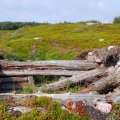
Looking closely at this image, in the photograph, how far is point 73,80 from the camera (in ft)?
63.5

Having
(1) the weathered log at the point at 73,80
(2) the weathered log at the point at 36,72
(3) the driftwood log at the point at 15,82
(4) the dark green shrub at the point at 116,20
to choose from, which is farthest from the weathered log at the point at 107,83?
(4) the dark green shrub at the point at 116,20

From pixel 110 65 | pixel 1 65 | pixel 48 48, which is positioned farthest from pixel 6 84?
pixel 48 48

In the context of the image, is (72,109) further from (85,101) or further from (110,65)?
(110,65)

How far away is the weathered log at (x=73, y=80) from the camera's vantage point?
18.8 metres

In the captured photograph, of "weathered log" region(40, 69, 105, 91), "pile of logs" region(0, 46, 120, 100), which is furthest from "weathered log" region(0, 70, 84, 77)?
"weathered log" region(40, 69, 105, 91)

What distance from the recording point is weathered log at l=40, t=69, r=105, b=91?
61.7 feet

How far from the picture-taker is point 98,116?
14.4 metres

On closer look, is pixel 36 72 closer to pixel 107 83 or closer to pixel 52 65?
pixel 52 65

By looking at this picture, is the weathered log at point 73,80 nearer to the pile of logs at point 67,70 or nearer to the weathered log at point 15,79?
the pile of logs at point 67,70

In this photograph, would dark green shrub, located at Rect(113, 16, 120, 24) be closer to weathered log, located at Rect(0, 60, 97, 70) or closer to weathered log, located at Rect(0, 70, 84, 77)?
weathered log, located at Rect(0, 60, 97, 70)

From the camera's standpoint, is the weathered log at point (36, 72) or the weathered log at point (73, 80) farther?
the weathered log at point (36, 72)

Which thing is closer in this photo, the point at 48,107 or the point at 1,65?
the point at 48,107

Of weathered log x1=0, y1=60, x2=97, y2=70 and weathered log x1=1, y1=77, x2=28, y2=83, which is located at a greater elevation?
→ weathered log x1=0, y1=60, x2=97, y2=70

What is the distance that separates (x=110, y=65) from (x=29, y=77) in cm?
415
